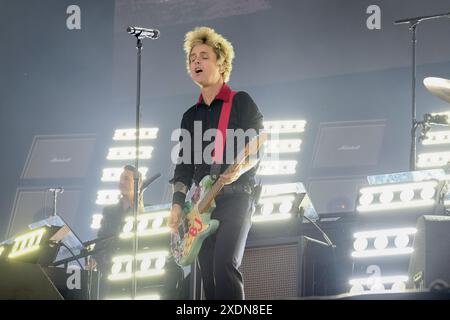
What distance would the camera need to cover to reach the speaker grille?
6129 mm

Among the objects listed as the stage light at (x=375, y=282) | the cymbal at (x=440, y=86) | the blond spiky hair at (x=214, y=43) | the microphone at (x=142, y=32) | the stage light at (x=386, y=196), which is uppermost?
the microphone at (x=142, y=32)

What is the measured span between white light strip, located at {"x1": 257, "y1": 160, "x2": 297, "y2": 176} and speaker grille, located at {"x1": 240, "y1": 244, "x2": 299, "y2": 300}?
563 centimetres

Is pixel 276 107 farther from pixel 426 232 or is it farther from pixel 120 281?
pixel 426 232

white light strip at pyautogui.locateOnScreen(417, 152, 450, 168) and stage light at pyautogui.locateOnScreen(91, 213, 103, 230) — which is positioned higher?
white light strip at pyautogui.locateOnScreen(417, 152, 450, 168)

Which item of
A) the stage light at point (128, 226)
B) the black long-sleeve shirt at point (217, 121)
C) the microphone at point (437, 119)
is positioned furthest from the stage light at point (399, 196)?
the stage light at point (128, 226)

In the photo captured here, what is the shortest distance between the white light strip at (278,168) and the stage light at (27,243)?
467cm

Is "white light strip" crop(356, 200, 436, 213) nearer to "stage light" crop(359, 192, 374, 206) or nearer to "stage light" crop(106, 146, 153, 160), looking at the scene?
"stage light" crop(359, 192, 374, 206)

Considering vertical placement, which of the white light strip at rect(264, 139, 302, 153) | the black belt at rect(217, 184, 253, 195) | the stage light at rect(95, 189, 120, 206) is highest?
the white light strip at rect(264, 139, 302, 153)

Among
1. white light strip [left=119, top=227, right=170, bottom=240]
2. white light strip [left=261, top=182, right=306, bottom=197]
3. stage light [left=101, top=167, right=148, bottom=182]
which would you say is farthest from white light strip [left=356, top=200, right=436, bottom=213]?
stage light [left=101, top=167, right=148, bottom=182]

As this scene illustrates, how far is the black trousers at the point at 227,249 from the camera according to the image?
4.95m

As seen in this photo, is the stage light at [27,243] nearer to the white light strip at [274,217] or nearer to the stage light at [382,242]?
the white light strip at [274,217]

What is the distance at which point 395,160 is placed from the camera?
11.5m

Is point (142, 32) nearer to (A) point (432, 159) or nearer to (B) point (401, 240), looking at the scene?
(B) point (401, 240)
